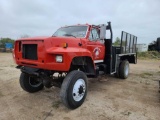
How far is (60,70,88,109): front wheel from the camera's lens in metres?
4.27

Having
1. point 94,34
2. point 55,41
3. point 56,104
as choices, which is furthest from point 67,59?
point 94,34

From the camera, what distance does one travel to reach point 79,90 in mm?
4676

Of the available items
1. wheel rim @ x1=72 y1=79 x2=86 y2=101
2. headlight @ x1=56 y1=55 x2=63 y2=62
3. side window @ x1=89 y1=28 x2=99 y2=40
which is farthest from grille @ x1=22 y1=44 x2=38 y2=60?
side window @ x1=89 y1=28 x2=99 y2=40

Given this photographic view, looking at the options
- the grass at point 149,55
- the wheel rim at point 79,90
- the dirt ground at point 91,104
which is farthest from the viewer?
the grass at point 149,55

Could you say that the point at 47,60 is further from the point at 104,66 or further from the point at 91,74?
the point at 104,66

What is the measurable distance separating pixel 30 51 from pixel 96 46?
2.19 metres

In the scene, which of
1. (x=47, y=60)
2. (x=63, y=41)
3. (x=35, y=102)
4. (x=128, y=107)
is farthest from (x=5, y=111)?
(x=128, y=107)

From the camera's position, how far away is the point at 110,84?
23.9 feet

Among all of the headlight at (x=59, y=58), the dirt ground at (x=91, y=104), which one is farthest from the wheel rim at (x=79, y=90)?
the headlight at (x=59, y=58)

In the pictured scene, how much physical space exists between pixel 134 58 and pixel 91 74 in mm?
5025

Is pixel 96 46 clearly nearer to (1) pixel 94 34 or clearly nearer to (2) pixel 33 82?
(1) pixel 94 34

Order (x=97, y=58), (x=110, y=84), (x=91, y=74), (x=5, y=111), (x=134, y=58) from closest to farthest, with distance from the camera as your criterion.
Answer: (x=5, y=111)
(x=91, y=74)
(x=97, y=58)
(x=110, y=84)
(x=134, y=58)

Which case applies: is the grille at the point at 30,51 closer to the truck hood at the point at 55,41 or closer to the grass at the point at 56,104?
the truck hood at the point at 55,41

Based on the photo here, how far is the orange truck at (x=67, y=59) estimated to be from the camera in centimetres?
428
